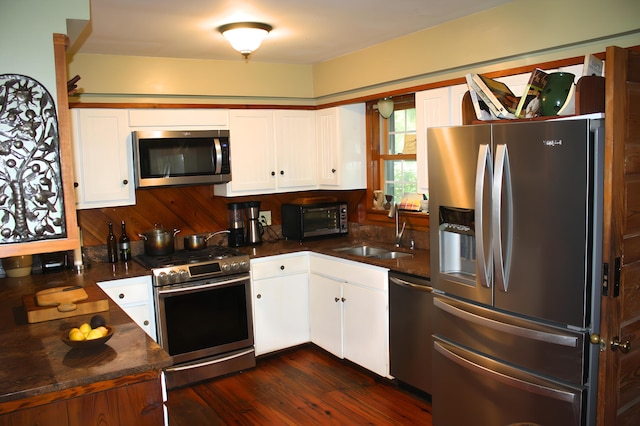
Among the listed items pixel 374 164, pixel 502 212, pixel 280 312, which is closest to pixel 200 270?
pixel 280 312

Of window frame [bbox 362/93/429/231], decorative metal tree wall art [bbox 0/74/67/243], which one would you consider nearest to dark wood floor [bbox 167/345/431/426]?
window frame [bbox 362/93/429/231]

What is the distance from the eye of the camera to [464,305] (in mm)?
2695

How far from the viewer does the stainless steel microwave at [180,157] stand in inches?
149

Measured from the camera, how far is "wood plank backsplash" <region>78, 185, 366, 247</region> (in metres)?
Answer: 4.02

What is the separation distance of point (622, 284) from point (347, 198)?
288cm

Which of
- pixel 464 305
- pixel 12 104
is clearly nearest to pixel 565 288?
pixel 464 305

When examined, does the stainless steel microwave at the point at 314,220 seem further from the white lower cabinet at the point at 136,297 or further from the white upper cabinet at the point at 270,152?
the white lower cabinet at the point at 136,297

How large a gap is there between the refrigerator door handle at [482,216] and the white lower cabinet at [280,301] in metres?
1.94

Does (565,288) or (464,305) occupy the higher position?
→ (565,288)

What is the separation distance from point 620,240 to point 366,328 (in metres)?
1.94

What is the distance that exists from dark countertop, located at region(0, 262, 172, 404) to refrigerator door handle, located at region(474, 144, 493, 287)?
57.4 inches

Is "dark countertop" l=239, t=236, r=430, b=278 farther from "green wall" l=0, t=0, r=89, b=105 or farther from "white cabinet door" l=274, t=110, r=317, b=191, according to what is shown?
"green wall" l=0, t=0, r=89, b=105

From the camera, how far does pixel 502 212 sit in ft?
7.84

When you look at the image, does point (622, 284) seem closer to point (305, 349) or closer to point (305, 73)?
point (305, 349)
